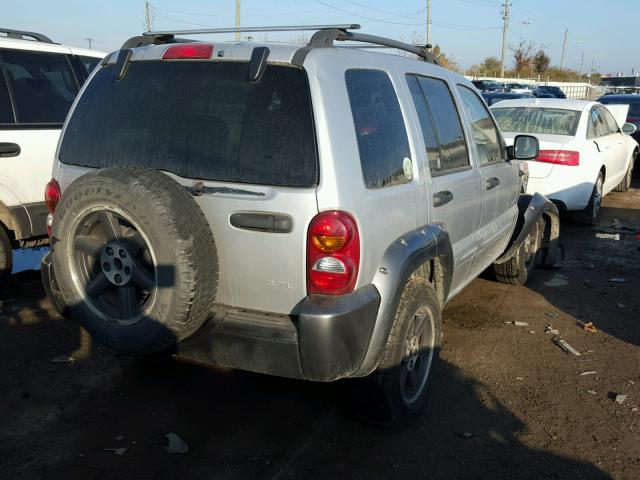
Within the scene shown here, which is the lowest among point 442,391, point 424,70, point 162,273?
point 442,391

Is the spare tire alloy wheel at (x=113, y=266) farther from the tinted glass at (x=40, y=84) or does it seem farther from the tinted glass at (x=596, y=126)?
the tinted glass at (x=596, y=126)

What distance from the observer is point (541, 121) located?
28.0 ft

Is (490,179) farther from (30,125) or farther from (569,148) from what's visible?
(569,148)

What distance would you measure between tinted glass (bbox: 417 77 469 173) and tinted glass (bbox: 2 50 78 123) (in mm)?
3577

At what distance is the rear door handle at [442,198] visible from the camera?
350 cm

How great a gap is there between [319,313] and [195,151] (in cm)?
102

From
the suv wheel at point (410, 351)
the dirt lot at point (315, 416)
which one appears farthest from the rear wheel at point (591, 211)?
the suv wheel at point (410, 351)

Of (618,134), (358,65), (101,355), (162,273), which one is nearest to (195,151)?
(162,273)

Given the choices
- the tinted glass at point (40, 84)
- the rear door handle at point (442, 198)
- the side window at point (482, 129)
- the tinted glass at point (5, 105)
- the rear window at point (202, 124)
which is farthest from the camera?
the tinted glass at point (40, 84)

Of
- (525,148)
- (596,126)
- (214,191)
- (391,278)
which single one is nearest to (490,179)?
(525,148)

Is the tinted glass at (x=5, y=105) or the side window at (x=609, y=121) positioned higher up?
the tinted glass at (x=5, y=105)

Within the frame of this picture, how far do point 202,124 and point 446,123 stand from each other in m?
1.72

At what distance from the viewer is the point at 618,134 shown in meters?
9.96

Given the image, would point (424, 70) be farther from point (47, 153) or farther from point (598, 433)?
point (47, 153)
